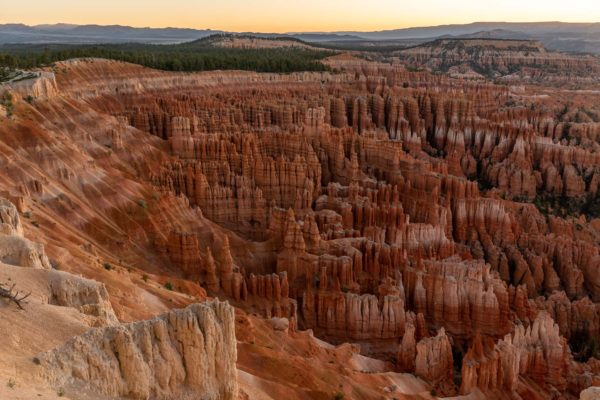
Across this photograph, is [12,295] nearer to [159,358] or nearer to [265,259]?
[159,358]

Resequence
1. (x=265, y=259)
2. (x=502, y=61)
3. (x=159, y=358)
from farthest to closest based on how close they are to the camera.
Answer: (x=502, y=61) < (x=265, y=259) < (x=159, y=358)

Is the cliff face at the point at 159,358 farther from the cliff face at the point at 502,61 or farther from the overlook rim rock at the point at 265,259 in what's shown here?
the cliff face at the point at 502,61

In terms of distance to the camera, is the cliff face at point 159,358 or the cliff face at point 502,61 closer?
the cliff face at point 159,358


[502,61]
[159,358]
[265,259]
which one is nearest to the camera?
[159,358]

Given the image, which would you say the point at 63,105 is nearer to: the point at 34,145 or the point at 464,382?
the point at 34,145

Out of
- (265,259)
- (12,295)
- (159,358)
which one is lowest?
(265,259)

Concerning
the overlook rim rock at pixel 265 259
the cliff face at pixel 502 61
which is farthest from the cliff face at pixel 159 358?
the cliff face at pixel 502 61

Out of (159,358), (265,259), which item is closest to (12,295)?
(159,358)
